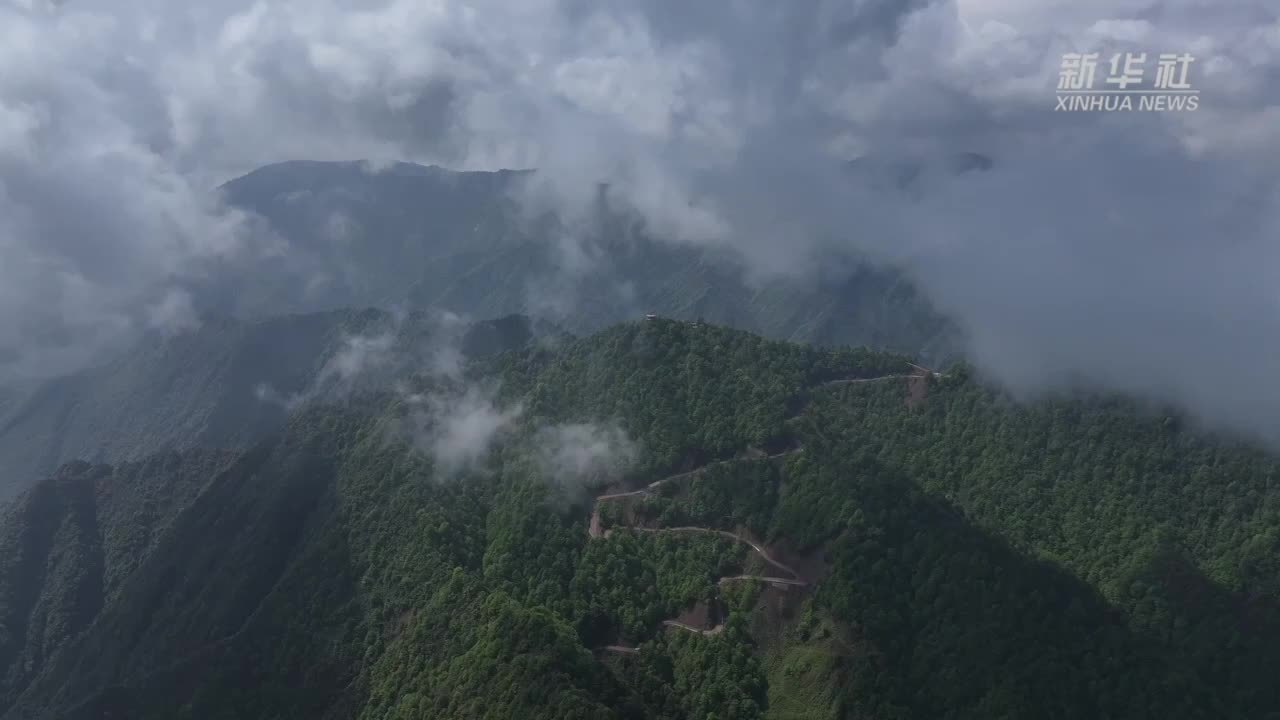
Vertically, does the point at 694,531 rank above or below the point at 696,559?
above

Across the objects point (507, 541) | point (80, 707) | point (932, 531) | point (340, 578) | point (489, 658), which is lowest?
point (80, 707)

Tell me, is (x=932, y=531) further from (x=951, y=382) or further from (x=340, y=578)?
(x=340, y=578)

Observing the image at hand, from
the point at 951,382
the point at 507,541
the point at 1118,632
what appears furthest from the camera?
the point at 951,382

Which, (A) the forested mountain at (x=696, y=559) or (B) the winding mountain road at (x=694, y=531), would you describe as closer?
(A) the forested mountain at (x=696, y=559)

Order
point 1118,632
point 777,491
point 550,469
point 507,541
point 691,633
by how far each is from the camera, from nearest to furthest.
Answer: point 1118,632, point 691,633, point 777,491, point 507,541, point 550,469

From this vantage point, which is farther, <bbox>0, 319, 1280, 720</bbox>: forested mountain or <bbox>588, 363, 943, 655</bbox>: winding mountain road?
<bbox>588, 363, 943, 655</bbox>: winding mountain road

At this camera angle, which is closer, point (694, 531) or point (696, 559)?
point (696, 559)

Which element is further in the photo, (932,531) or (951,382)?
(951,382)

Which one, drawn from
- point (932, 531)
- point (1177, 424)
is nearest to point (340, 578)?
point (932, 531)
